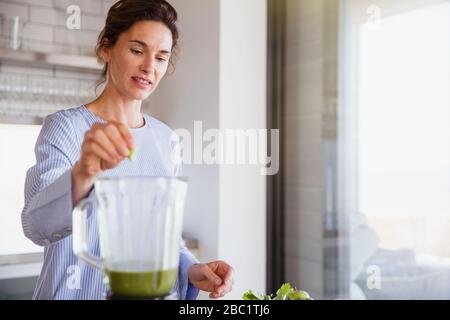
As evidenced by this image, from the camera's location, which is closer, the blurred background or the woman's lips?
the woman's lips

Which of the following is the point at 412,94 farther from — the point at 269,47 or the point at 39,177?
the point at 39,177

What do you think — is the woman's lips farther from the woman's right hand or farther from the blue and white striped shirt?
the woman's right hand

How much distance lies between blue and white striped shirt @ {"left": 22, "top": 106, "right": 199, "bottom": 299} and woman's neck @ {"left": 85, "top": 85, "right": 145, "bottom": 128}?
3 centimetres

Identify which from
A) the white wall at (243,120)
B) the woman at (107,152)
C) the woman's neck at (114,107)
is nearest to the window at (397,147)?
the white wall at (243,120)

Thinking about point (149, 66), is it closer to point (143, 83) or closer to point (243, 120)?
point (143, 83)

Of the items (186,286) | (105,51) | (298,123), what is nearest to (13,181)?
(298,123)

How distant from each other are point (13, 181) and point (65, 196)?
5.64 feet

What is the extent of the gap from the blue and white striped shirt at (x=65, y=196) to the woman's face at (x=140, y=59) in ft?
0.28

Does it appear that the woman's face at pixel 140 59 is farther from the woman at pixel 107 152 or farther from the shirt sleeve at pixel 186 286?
the shirt sleeve at pixel 186 286

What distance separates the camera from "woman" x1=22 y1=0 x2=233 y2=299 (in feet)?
2.03

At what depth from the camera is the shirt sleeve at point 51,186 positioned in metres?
0.64

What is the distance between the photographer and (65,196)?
2.06 feet

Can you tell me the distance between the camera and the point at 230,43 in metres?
2.18

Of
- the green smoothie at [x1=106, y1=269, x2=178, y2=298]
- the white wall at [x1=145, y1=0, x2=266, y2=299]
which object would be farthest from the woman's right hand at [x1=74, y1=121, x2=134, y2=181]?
the white wall at [x1=145, y1=0, x2=266, y2=299]
